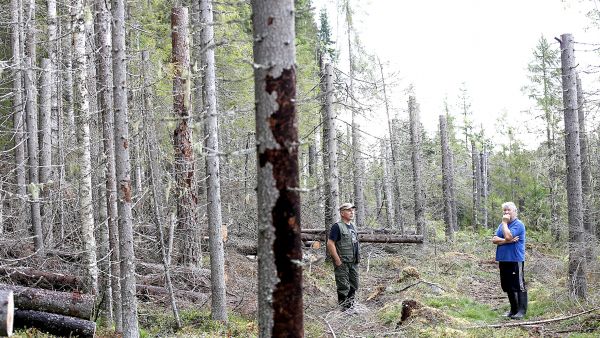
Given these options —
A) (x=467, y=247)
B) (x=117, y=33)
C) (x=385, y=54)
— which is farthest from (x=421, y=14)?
(x=117, y=33)

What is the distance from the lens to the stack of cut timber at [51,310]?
24.3 feet

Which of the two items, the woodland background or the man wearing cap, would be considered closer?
the woodland background

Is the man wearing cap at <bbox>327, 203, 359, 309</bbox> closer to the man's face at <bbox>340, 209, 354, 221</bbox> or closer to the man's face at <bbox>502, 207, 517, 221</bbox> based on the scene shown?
the man's face at <bbox>340, 209, 354, 221</bbox>

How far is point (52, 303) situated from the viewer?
24.9 ft

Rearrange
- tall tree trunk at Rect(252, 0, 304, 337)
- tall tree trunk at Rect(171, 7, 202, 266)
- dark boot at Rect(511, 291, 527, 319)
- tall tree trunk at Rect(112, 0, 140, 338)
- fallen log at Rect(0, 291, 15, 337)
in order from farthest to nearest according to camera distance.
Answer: tall tree trunk at Rect(171, 7, 202, 266) < dark boot at Rect(511, 291, 527, 319) < tall tree trunk at Rect(112, 0, 140, 338) < fallen log at Rect(0, 291, 15, 337) < tall tree trunk at Rect(252, 0, 304, 337)

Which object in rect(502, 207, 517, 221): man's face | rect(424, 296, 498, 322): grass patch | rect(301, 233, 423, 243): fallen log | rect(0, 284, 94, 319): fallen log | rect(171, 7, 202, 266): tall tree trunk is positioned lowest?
rect(424, 296, 498, 322): grass patch

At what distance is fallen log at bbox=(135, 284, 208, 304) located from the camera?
1005cm

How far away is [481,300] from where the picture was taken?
11789mm

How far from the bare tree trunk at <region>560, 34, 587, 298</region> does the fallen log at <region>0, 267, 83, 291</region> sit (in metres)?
9.07

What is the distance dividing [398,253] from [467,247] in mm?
5725

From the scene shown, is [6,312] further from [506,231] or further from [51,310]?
[506,231]

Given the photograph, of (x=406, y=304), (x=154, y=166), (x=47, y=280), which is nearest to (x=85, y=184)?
(x=154, y=166)

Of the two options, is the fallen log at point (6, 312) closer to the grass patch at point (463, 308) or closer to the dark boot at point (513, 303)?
the grass patch at point (463, 308)

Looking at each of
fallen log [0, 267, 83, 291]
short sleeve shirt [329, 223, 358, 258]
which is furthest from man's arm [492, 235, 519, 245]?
fallen log [0, 267, 83, 291]
